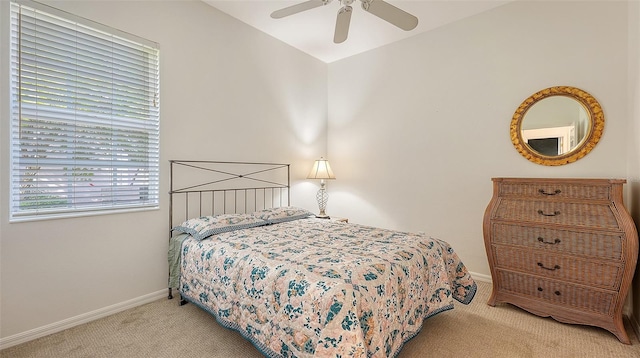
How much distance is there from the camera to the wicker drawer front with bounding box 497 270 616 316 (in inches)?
78.6

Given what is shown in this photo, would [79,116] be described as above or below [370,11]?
below

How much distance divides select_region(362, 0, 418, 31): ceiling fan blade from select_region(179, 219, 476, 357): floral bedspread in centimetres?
161

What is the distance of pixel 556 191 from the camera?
2182mm

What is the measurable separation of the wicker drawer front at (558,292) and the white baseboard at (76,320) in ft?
9.92

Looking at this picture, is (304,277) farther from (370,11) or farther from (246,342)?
(370,11)

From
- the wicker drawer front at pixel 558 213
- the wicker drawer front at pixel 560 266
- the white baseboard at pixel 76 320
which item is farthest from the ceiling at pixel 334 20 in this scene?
the white baseboard at pixel 76 320

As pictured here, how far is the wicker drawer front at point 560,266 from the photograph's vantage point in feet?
6.43

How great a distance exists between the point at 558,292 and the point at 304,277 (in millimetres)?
2055

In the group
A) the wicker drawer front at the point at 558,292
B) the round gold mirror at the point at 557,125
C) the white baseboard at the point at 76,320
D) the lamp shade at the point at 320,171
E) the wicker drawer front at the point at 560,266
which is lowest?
the white baseboard at the point at 76,320

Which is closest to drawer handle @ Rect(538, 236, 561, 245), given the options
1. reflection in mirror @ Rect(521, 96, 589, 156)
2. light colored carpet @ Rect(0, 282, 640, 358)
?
light colored carpet @ Rect(0, 282, 640, 358)

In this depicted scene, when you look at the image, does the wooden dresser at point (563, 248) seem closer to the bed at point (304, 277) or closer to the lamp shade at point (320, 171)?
the bed at point (304, 277)

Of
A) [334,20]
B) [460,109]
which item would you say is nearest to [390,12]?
[334,20]

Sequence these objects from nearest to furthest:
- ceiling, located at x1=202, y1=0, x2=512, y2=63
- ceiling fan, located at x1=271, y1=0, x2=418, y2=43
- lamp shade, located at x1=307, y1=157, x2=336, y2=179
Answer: ceiling fan, located at x1=271, y1=0, x2=418, y2=43 < ceiling, located at x1=202, y1=0, x2=512, y2=63 < lamp shade, located at x1=307, y1=157, x2=336, y2=179

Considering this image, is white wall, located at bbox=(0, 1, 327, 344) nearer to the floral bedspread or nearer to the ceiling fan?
the floral bedspread
